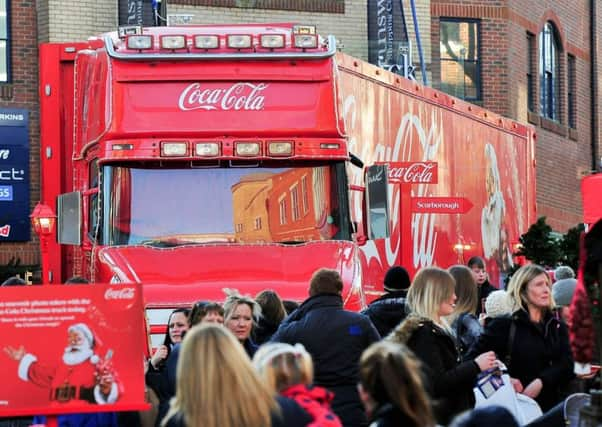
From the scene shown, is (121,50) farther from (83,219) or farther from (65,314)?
(65,314)

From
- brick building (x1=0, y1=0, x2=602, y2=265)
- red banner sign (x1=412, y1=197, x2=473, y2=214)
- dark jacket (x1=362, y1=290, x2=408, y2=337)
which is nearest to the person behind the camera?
dark jacket (x1=362, y1=290, x2=408, y2=337)

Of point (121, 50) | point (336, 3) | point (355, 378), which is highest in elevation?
point (336, 3)

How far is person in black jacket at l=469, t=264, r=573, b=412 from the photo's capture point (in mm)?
9633

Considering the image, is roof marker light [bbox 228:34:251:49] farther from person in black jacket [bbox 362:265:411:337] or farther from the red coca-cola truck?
person in black jacket [bbox 362:265:411:337]

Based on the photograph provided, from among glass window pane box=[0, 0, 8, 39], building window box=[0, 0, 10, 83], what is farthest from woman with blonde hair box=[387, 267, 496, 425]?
glass window pane box=[0, 0, 8, 39]

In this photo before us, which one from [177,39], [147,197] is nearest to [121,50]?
[177,39]

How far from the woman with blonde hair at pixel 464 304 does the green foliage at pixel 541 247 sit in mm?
7918

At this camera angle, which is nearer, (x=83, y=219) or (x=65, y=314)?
(x=65, y=314)

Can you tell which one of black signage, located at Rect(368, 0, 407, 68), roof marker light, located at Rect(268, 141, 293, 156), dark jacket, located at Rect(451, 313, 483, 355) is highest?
black signage, located at Rect(368, 0, 407, 68)

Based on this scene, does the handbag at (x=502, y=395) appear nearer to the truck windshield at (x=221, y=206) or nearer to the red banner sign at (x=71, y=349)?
the red banner sign at (x=71, y=349)

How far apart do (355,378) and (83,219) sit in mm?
4848

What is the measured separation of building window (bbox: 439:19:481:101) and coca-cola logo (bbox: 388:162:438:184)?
1534 cm

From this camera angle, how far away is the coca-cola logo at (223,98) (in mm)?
13695

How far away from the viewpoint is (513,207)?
21656mm
